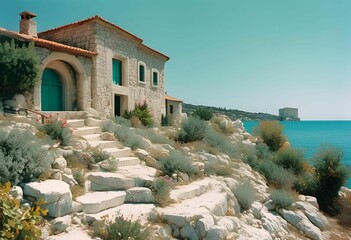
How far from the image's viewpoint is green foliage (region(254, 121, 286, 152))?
51.8 feet

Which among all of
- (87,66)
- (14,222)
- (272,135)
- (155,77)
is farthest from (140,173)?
(155,77)

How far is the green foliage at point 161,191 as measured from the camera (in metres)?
6.46

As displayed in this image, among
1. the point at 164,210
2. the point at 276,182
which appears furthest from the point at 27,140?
the point at 276,182

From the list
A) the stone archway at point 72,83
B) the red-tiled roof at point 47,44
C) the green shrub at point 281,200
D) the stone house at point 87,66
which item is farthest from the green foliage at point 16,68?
the green shrub at point 281,200

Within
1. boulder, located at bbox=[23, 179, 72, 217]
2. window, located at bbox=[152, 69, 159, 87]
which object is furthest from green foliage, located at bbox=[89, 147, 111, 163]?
window, located at bbox=[152, 69, 159, 87]

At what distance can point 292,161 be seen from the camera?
12859 millimetres

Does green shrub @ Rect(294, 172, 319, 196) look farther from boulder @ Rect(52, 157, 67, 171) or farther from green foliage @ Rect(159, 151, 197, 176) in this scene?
boulder @ Rect(52, 157, 67, 171)

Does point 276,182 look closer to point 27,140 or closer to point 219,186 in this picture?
point 219,186

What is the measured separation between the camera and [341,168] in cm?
1166

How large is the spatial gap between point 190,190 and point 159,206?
1.21m

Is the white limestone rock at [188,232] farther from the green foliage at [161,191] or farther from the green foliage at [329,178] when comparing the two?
the green foliage at [329,178]

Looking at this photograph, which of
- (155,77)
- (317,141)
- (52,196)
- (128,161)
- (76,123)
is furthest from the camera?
(317,141)

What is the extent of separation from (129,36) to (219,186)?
429 inches

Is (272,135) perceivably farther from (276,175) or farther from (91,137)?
(91,137)
